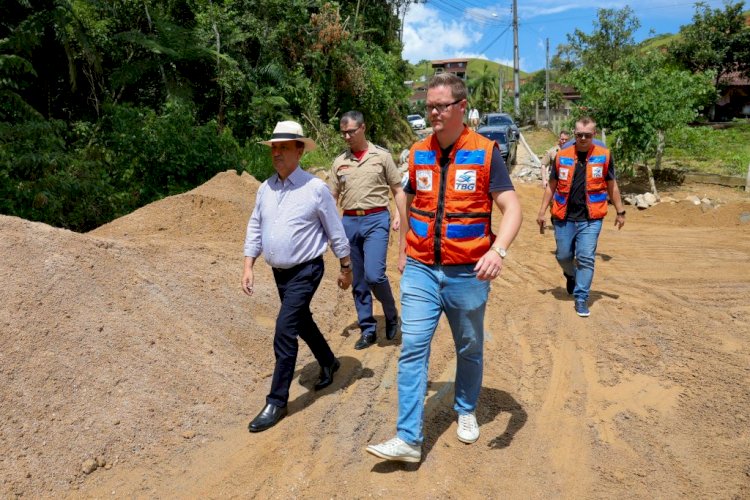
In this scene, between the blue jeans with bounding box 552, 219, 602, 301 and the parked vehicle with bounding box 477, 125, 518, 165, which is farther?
the parked vehicle with bounding box 477, 125, 518, 165

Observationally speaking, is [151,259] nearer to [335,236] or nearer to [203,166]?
[335,236]

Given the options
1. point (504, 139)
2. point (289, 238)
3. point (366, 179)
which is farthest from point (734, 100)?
point (289, 238)

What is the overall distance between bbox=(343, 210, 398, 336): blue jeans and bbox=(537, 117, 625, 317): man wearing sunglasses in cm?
220

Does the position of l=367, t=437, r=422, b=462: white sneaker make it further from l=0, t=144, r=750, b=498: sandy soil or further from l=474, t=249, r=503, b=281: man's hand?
l=474, t=249, r=503, b=281: man's hand

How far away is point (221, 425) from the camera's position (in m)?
4.11

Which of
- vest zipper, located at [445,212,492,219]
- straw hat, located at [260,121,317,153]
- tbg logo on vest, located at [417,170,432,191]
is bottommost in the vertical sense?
vest zipper, located at [445,212,492,219]

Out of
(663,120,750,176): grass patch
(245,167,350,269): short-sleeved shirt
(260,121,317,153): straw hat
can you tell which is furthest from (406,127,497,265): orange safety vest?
(663,120,750,176): grass patch

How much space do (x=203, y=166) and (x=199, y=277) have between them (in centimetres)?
593

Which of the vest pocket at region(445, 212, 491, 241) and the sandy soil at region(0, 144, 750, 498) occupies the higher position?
the vest pocket at region(445, 212, 491, 241)

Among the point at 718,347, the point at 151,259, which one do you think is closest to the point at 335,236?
the point at 151,259

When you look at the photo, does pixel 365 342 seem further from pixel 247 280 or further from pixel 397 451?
pixel 397 451

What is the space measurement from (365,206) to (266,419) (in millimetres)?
2074

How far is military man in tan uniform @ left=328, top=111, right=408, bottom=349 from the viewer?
5.24 m

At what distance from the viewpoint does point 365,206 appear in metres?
5.27
